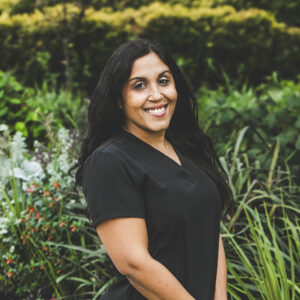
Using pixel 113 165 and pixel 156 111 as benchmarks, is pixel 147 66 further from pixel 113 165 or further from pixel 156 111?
pixel 113 165

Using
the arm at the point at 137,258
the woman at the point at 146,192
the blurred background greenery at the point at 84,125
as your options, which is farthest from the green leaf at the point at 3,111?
the arm at the point at 137,258

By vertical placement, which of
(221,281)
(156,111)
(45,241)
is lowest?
(45,241)

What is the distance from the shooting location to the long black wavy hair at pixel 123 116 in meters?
1.49

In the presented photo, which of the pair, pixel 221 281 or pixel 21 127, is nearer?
pixel 221 281

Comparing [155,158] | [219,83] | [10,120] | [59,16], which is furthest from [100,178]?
[219,83]

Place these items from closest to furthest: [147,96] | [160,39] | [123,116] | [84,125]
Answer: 1. [147,96]
2. [123,116]
3. [84,125]
4. [160,39]

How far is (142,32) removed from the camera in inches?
260

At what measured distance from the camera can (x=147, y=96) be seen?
4.82ft

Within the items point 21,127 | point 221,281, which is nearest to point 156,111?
point 221,281

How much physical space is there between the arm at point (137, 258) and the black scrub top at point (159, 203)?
33 millimetres

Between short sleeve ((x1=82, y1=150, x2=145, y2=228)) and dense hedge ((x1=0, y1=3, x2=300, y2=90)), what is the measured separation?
16.4ft

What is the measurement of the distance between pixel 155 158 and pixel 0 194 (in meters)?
1.67

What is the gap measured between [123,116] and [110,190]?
15.7 inches

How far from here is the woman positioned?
1.29 meters
